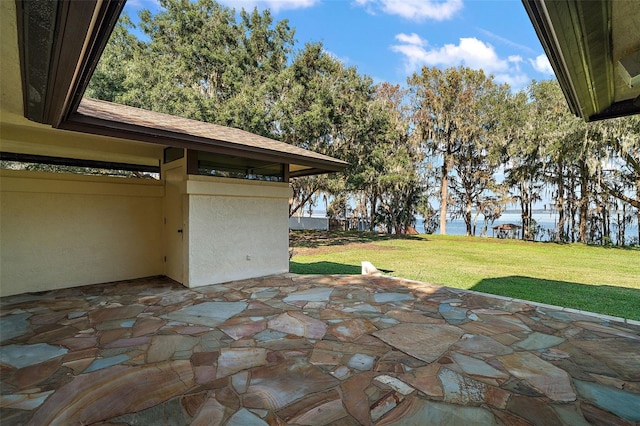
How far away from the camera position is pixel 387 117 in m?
14.2

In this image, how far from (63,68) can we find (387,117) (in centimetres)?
1339

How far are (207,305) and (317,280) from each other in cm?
212

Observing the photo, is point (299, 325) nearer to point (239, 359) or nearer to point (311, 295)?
point (239, 359)

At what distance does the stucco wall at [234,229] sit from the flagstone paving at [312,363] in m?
1.03

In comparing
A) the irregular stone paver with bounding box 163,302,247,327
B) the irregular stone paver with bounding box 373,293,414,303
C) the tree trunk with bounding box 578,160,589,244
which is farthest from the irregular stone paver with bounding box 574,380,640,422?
the tree trunk with bounding box 578,160,589,244

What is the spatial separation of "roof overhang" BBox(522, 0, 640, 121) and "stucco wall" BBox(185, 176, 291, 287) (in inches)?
183

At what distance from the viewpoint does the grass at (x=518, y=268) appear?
5.40 m

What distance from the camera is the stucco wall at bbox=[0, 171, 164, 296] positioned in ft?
15.4

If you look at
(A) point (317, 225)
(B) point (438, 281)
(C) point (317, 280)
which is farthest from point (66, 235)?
(A) point (317, 225)

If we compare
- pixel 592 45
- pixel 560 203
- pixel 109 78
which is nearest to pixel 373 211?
pixel 560 203

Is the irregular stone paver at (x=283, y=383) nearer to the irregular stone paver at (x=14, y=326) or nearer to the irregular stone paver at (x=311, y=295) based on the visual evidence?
the irregular stone paver at (x=311, y=295)

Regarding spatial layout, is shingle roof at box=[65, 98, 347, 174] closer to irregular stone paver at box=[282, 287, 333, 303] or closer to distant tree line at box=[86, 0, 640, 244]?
irregular stone paver at box=[282, 287, 333, 303]

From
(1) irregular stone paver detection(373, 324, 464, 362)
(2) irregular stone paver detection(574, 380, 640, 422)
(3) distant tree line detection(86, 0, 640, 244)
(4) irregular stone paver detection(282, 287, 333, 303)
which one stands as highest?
(3) distant tree line detection(86, 0, 640, 244)

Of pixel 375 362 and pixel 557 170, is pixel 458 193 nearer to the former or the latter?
pixel 557 170
